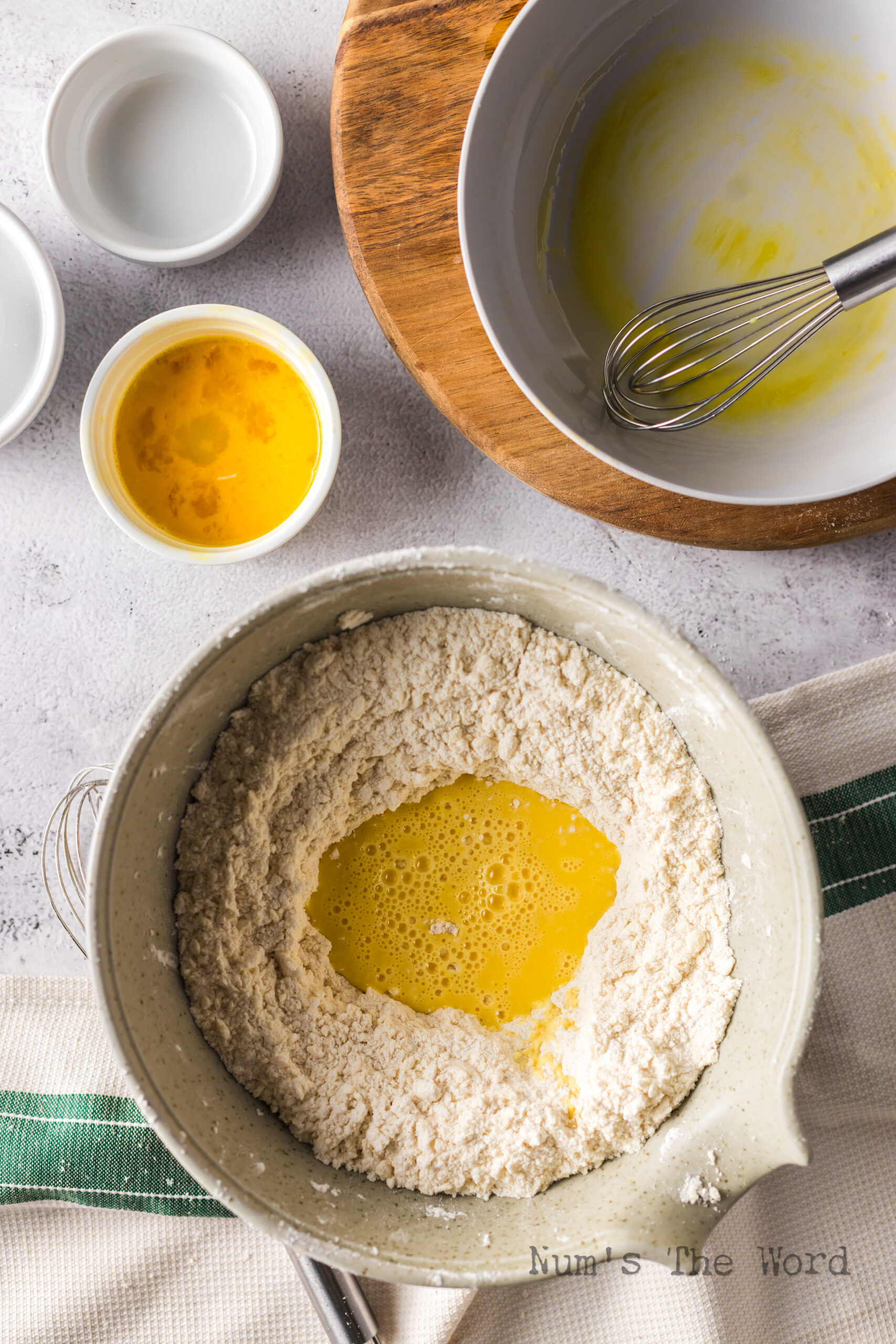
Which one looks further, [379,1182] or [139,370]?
[139,370]

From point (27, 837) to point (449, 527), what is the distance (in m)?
0.52

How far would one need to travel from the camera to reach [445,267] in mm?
845

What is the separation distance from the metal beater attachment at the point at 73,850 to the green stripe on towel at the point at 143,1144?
17 centimetres

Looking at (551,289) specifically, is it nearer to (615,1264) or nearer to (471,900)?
(471,900)

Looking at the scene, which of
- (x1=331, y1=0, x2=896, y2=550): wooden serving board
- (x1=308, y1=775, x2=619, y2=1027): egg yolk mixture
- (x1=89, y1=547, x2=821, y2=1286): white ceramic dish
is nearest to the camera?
(x1=89, y1=547, x2=821, y2=1286): white ceramic dish

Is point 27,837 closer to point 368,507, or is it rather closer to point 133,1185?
point 133,1185

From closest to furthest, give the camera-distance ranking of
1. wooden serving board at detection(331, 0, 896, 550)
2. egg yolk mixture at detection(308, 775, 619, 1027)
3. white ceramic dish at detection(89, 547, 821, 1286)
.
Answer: white ceramic dish at detection(89, 547, 821, 1286) → wooden serving board at detection(331, 0, 896, 550) → egg yolk mixture at detection(308, 775, 619, 1027)

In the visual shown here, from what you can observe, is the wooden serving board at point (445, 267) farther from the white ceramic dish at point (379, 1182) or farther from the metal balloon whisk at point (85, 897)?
the metal balloon whisk at point (85, 897)

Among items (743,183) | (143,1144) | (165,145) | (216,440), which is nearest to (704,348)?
(743,183)

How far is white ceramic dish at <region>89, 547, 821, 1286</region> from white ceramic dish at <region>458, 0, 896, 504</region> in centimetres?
17

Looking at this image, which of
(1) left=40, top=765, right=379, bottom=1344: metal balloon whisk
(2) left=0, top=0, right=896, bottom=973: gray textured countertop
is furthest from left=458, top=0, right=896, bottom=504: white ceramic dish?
(1) left=40, top=765, right=379, bottom=1344: metal balloon whisk

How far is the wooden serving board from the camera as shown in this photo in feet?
2.69

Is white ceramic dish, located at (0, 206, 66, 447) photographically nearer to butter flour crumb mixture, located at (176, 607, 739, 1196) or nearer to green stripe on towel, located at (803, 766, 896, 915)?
butter flour crumb mixture, located at (176, 607, 739, 1196)

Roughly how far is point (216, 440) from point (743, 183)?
0.53 metres
